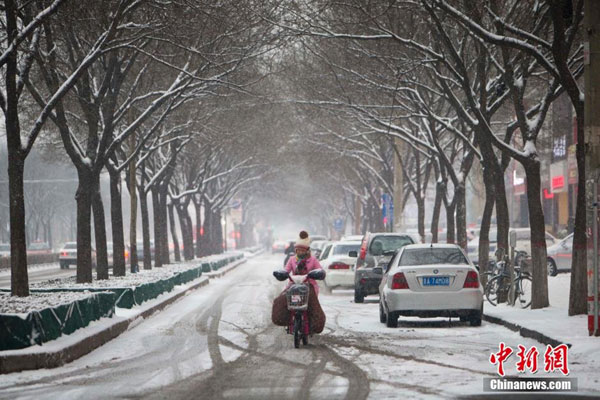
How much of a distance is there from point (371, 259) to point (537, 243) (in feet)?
21.7

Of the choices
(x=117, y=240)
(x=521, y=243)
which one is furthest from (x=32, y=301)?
(x=521, y=243)

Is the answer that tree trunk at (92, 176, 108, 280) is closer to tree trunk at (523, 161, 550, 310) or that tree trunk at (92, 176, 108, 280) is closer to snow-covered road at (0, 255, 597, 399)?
snow-covered road at (0, 255, 597, 399)

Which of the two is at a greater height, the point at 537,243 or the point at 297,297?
the point at 537,243

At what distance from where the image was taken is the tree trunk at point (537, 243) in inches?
774

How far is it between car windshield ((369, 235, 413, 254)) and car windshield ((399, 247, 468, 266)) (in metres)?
7.58

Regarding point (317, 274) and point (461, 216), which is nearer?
point (317, 274)

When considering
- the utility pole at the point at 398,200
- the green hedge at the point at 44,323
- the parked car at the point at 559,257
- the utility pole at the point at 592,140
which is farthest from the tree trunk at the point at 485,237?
the utility pole at the point at 398,200

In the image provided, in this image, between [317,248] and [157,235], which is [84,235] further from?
[317,248]

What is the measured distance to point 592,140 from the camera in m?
14.2

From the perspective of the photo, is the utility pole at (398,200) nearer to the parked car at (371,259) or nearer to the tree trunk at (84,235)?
the parked car at (371,259)

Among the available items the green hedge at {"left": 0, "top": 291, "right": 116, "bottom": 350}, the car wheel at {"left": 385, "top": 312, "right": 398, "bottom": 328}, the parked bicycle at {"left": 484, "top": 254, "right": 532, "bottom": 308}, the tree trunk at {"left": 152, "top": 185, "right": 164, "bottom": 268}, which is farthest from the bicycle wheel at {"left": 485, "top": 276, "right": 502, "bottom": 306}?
the tree trunk at {"left": 152, "top": 185, "right": 164, "bottom": 268}

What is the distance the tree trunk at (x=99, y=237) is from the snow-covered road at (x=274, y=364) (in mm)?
7496

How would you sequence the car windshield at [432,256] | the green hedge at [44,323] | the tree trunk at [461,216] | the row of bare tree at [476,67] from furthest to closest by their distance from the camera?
1. the tree trunk at [461,216]
2. the car windshield at [432,256]
3. the row of bare tree at [476,67]
4. the green hedge at [44,323]

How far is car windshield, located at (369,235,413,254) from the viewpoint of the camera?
26109mm
